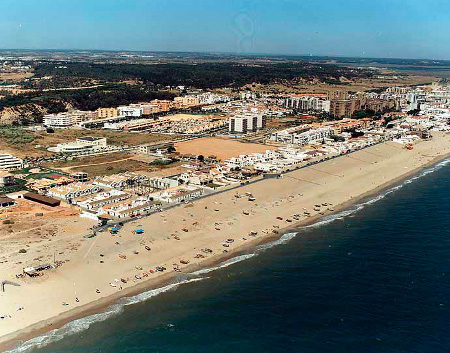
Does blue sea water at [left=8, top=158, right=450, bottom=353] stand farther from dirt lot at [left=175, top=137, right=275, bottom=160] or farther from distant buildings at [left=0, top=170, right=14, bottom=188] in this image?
dirt lot at [left=175, top=137, right=275, bottom=160]

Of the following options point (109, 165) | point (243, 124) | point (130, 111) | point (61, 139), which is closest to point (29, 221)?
point (109, 165)

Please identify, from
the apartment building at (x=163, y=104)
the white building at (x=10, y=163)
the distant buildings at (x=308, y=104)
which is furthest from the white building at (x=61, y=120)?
the distant buildings at (x=308, y=104)

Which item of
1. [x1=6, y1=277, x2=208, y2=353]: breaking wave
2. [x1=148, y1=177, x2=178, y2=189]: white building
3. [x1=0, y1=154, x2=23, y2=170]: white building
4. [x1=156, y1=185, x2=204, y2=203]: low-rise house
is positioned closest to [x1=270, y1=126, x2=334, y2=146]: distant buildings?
[x1=148, y1=177, x2=178, y2=189]: white building

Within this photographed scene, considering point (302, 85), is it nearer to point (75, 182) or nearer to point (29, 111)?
point (29, 111)

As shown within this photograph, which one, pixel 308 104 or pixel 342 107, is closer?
pixel 342 107

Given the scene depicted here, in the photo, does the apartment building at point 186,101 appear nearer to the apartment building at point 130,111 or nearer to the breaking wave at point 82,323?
the apartment building at point 130,111

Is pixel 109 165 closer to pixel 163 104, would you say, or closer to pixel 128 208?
pixel 128 208
